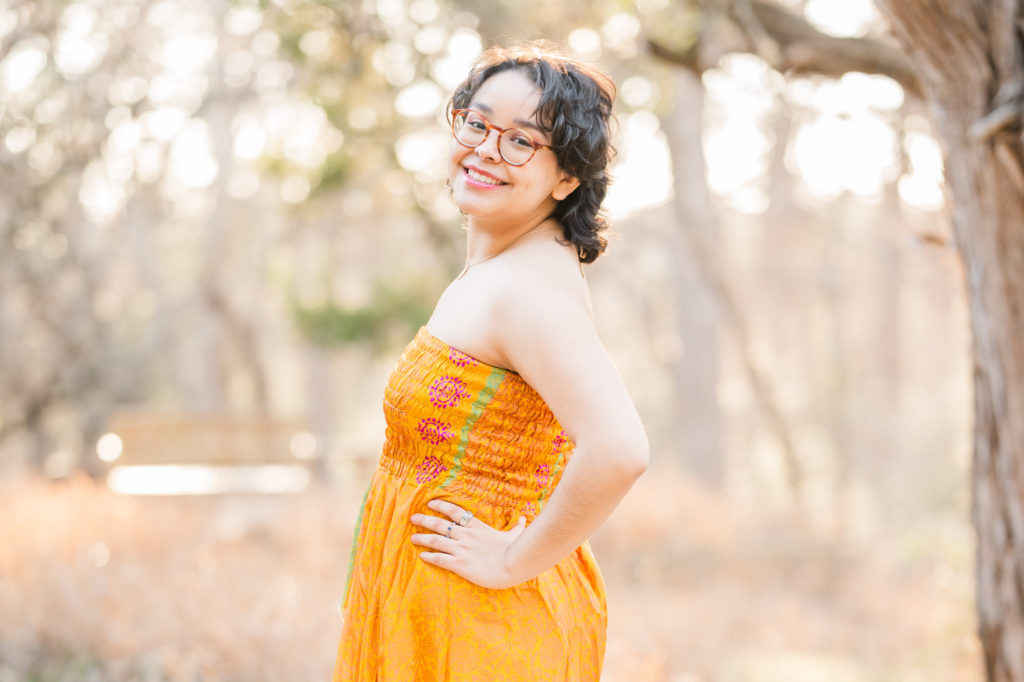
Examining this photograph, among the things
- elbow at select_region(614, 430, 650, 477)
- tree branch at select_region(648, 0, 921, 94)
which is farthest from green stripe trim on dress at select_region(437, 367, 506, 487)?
tree branch at select_region(648, 0, 921, 94)

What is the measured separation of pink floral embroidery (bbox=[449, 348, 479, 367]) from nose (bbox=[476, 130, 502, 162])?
331 mm

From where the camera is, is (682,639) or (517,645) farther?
(682,639)

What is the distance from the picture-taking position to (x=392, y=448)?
1.90 metres

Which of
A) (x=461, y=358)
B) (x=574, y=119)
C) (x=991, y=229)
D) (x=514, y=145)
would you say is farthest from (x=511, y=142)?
(x=991, y=229)

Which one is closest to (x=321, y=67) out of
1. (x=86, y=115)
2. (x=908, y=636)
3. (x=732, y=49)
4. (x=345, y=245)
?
(x=86, y=115)

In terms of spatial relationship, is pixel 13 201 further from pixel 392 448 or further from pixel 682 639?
pixel 392 448

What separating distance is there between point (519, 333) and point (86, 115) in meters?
11.0

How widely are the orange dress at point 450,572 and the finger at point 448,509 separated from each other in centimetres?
2

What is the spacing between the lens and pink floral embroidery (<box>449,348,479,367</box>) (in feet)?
5.65

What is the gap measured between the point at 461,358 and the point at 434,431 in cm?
14

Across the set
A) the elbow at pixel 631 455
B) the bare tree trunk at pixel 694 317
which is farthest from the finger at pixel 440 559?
the bare tree trunk at pixel 694 317

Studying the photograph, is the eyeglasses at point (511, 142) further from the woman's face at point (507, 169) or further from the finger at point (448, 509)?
the finger at point (448, 509)

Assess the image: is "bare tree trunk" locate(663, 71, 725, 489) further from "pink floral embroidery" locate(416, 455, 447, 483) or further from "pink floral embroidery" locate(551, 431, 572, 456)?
"pink floral embroidery" locate(416, 455, 447, 483)

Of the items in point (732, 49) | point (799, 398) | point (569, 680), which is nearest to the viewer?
point (569, 680)
